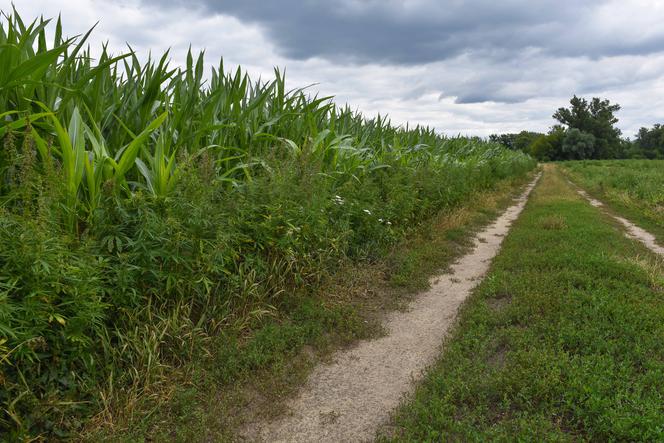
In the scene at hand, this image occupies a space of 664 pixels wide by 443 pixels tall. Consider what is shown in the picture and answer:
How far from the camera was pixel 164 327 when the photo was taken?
3.25 metres

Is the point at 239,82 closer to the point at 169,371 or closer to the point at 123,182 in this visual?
the point at 123,182

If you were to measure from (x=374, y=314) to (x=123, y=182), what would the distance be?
9.34 feet

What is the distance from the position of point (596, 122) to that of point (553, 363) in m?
89.2

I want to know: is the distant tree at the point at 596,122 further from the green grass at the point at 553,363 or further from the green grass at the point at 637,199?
the green grass at the point at 553,363

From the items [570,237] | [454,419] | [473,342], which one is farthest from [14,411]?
[570,237]

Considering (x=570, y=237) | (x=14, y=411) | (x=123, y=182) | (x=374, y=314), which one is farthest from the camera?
(x=570, y=237)

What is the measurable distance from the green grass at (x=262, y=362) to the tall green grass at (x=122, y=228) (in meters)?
0.13

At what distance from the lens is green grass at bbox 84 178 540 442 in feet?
9.20

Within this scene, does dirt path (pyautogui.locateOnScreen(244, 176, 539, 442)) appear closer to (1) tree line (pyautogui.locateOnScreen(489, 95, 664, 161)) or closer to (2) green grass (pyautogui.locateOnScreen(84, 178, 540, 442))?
(2) green grass (pyautogui.locateOnScreen(84, 178, 540, 442))

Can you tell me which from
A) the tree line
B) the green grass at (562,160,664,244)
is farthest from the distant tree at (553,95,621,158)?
the green grass at (562,160,664,244)

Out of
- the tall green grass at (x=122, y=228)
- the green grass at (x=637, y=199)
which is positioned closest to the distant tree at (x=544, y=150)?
the green grass at (x=637, y=199)

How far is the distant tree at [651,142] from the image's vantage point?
77.4m

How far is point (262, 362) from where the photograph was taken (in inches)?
141

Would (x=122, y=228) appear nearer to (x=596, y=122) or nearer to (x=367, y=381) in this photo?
(x=367, y=381)
